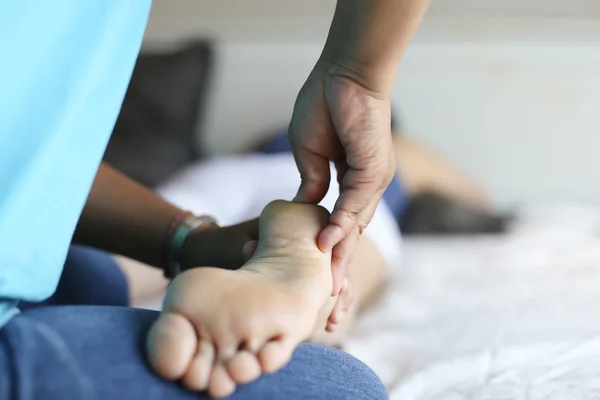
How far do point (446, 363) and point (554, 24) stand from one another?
1.24 metres

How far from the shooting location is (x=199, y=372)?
455mm

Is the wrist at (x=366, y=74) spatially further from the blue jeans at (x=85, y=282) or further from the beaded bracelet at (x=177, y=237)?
the blue jeans at (x=85, y=282)

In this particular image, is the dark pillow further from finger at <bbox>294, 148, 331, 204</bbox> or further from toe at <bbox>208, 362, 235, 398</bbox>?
toe at <bbox>208, 362, 235, 398</bbox>

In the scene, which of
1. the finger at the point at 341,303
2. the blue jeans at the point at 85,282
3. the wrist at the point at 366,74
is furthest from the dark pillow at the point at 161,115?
the wrist at the point at 366,74

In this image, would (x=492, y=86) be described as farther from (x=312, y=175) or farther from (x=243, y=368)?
(x=243, y=368)

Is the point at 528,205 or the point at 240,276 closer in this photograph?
the point at 240,276

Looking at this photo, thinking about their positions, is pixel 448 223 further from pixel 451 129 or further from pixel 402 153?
pixel 451 129

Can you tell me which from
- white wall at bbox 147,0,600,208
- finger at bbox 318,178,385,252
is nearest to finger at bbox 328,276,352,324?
finger at bbox 318,178,385,252

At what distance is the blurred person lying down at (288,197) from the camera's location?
0.85 m

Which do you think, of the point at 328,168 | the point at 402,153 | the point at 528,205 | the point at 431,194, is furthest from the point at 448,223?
the point at 328,168

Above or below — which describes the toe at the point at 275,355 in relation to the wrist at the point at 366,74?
below

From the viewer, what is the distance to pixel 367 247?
3.84 ft

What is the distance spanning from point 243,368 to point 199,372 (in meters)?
0.03

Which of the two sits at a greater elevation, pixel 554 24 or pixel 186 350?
pixel 554 24
